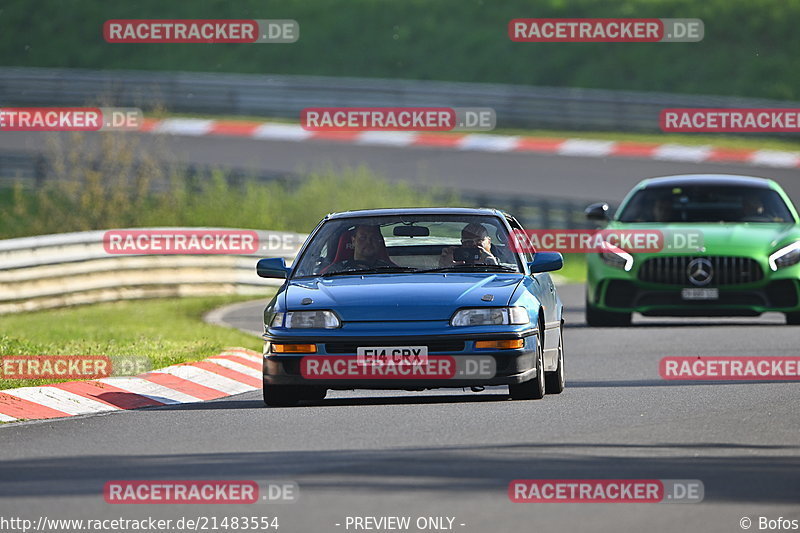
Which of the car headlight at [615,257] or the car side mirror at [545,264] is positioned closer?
the car side mirror at [545,264]

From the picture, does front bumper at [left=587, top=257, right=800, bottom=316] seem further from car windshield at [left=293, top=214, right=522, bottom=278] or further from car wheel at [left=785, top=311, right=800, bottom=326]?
car windshield at [left=293, top=214, right=522, bottom=278]

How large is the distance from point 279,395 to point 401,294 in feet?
3.62

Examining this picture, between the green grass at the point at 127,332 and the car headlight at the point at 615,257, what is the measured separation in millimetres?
3664

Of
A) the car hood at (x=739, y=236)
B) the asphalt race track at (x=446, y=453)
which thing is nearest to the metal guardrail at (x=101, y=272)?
the car hood at (x=739, y=236)

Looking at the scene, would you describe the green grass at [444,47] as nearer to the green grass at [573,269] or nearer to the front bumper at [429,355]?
the green grass at [573,269]

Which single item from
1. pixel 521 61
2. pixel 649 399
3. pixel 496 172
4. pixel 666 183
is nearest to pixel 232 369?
pixel 649 399

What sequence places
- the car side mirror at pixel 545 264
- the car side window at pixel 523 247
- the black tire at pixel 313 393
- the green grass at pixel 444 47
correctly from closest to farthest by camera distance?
1. the black tire at pixel 313 393
2. the car side mirror at pixel 545 264
3. the car side window at pixel 523 247
4. the green grass at pixel 444 47

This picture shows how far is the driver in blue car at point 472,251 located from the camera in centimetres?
1282

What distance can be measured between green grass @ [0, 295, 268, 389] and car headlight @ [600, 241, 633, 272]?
12.0ft

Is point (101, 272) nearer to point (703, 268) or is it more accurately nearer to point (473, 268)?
point (703, 268)

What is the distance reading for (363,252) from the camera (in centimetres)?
1288

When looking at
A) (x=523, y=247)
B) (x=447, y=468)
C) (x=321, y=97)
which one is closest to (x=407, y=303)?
(x=523, y=247)

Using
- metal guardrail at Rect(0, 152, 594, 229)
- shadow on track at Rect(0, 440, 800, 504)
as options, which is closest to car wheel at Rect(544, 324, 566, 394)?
shadow on track at Rect(0, 440, 800, 504)

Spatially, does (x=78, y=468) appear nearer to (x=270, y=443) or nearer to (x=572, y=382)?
(x=270, y=443)
